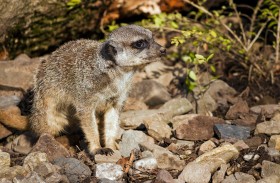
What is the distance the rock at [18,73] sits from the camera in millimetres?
7855

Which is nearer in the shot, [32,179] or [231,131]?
[32,179]

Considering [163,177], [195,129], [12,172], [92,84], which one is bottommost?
[195,129]

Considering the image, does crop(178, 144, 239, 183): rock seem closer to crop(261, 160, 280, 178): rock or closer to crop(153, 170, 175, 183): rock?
crop(153, 170, 175, 183): rock

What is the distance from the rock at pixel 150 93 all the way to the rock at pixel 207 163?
2007 mm

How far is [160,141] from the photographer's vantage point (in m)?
6.80

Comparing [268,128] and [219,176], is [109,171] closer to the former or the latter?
[219,176]

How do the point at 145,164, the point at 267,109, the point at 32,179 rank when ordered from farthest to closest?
the point at 267,109
the point at 145,164
the point at 32,179

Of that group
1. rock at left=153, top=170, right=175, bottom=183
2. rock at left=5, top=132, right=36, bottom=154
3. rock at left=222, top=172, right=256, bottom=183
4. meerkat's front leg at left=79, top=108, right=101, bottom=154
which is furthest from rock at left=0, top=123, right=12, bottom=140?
rock at left=222, top=172, right=256, bottom=183

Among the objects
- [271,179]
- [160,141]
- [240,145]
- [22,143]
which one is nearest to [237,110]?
[240,145]

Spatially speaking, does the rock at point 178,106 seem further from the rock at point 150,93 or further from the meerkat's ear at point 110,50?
the meerkat's ear at point 110,50

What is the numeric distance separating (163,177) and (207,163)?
1.91 ft

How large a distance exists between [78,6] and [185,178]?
147 inches

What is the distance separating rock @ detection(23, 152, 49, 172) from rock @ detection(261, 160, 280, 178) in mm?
2273

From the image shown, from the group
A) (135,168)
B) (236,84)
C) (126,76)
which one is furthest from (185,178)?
(236,84)
